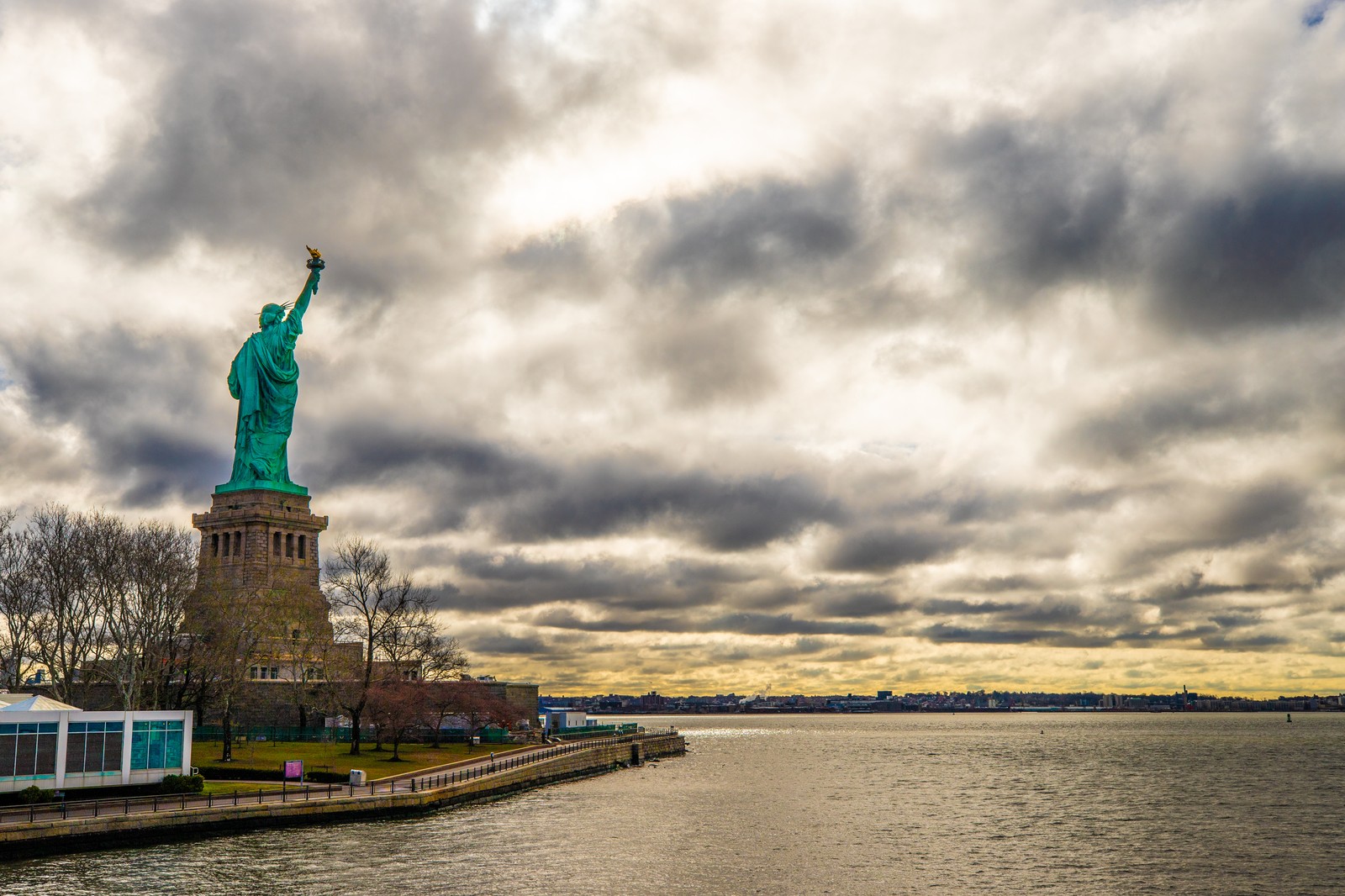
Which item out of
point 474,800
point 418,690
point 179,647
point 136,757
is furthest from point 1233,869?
point 179,647

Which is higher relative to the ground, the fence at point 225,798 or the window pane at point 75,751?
the window pane at point 75,751

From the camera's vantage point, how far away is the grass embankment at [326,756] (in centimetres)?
8031

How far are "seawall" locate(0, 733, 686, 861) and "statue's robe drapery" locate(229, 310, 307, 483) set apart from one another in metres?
55.8

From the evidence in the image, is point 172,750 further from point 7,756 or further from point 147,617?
point 147,617

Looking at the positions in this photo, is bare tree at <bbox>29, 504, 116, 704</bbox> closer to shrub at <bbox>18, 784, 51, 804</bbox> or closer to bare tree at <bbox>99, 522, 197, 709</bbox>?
bare tree at <bbox>99, 522, 197, 709</bbox>

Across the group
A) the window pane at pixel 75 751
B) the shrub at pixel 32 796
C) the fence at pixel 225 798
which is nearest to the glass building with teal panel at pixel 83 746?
the window pane at pixel 75 751

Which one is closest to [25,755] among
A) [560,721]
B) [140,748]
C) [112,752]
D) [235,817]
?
[112,752]

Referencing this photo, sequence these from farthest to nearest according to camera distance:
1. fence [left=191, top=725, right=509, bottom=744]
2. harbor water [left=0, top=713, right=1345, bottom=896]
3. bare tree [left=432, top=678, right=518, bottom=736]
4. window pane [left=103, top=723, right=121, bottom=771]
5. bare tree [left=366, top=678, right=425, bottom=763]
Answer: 1. bare tree [left=432, top=678, right=518, bottom=736]
2. fence [left=191, top=725, right=509, bottom=744]
3. bare tree [left=366, top=678, right=425, bottom=763]
4. window pane [left=103, top=723, right=121, bottom=771]
5. harbor water [left=0, top=713, right=1345, bottom=896]

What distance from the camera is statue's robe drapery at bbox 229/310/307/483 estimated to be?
130 meters

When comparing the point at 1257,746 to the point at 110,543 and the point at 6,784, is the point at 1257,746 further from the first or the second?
the point at 6,784

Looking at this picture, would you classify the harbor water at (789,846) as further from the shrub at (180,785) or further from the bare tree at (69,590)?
the bare tree at (69,590)

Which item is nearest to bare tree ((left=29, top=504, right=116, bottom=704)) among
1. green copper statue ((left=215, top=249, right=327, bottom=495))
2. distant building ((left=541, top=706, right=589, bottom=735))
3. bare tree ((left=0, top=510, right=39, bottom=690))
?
bare tree ((left=0, top=510, right=39, bottom=690))

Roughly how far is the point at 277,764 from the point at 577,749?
33849 millimetres

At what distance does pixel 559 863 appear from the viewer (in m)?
55.0
